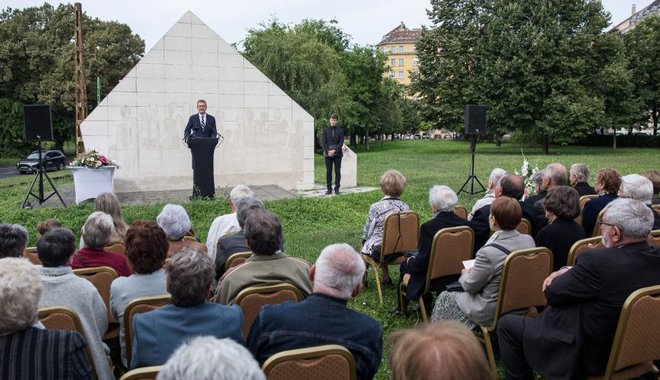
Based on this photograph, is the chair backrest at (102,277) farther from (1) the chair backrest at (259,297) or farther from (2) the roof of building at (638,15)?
(2) the roof of building at (638,15)

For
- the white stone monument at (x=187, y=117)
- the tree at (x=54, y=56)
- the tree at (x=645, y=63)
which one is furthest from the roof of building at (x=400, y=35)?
the white stone monument at (x=187, y=117)

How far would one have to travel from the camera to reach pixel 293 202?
9.68 m

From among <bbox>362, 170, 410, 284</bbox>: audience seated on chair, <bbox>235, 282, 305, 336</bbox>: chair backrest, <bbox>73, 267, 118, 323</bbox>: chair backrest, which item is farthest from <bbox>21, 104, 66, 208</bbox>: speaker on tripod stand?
<bbox>235, 282, 305, 336</bbox>: chair backrest

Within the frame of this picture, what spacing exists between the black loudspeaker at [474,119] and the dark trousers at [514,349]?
27.2 ft

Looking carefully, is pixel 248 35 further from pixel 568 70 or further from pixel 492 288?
pixel 492 288

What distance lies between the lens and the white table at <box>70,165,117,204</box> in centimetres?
948

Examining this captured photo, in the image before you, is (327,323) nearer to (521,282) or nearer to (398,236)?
(521,282)

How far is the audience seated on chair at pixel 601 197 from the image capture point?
4895mm

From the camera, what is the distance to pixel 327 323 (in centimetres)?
235

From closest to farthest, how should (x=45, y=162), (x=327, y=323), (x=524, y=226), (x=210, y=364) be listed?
(x=210, y=364), (x=327, y=323), (x=524, y=226), (x=45, y=162)

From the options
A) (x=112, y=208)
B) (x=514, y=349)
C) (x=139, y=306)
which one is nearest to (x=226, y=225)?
(x=112, y=208)

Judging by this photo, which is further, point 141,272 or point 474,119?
point 474,119

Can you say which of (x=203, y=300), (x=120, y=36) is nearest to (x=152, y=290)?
(x=203, y=300)

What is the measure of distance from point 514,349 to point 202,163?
299 inches
